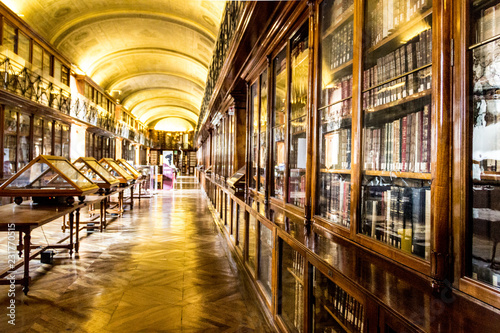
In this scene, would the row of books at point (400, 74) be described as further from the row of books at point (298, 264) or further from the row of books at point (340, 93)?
the row of books at point (298, 264)

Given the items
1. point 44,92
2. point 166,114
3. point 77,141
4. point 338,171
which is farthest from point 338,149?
point 166,114

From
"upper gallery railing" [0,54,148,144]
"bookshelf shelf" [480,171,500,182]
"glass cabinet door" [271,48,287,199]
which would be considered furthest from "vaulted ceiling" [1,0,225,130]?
"bookshelf shelf" [480,171,500,182]

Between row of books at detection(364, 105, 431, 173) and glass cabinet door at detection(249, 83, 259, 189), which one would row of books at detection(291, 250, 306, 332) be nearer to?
row of books at detection(364, 105, 431, 173)

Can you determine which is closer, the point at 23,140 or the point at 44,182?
the point at 44,182

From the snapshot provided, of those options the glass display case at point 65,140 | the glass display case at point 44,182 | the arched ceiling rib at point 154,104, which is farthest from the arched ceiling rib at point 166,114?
the glass display case at point 44,182

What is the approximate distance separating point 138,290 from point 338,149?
2.49m

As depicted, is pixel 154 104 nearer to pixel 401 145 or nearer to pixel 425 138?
pixel 401 145

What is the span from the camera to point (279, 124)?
315cm

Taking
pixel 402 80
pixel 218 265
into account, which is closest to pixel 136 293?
pixel 218 265

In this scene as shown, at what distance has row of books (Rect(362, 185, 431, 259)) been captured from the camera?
1301 millimetres

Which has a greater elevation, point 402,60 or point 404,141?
point 402,60

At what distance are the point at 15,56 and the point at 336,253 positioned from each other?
33.3ft

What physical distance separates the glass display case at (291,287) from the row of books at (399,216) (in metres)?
0.45

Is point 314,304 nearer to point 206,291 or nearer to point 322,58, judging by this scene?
point 322,58
